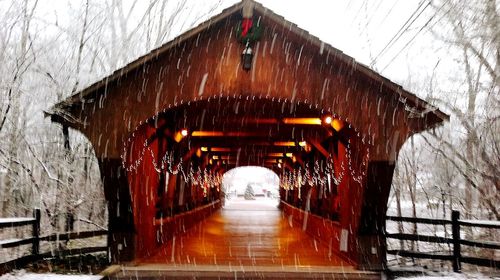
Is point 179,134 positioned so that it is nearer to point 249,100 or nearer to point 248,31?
point 249,100

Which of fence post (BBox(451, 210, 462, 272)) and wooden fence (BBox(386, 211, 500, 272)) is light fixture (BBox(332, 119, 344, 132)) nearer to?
wooden fence (BBox(386, 211, 500, 272))

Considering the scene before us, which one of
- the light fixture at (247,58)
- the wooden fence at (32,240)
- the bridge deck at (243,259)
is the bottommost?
the bridge deck at (243,259)

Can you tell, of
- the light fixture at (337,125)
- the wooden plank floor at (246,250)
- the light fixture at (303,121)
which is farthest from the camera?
the light fixture at (303,121)

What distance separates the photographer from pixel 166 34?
17.5 meters

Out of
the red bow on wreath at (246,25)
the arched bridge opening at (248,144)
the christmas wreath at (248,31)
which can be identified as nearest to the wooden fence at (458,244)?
the arched bridge opening at (248,144)

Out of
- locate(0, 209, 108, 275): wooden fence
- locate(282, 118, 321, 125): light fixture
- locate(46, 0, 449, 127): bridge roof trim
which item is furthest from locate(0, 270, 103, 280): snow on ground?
locate(282, 118, 321, 125): light fixture

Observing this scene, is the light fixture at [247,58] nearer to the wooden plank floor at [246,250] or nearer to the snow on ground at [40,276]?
the wooden plank floor at [246,250]

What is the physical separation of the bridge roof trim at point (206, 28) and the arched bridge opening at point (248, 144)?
0.94 metres

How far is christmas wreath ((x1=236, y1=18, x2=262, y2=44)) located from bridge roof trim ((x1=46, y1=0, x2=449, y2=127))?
0.79 feet

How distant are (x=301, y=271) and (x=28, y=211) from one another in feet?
36.0

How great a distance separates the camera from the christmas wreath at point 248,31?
7.80m

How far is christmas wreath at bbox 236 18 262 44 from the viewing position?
780 centimetres

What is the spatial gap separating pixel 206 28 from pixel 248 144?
9.27 metres

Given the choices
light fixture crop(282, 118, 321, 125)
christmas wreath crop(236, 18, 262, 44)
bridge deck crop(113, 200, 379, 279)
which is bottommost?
bridge deck crop(113, 200, 379, 279)
